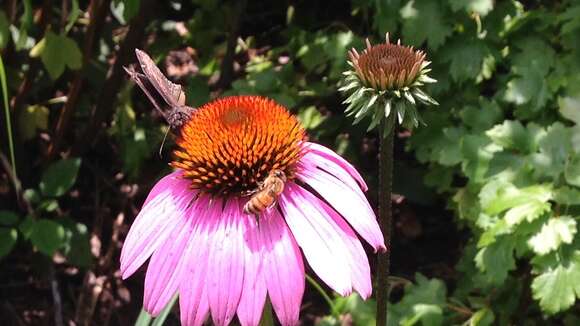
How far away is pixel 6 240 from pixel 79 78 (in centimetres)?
42

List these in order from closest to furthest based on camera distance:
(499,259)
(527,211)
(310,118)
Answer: (527,211)
(499,259)
(310,118)

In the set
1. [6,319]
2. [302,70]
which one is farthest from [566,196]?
[6,319]

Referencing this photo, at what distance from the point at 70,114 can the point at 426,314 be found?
1.00 meters

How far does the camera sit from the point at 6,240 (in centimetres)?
183

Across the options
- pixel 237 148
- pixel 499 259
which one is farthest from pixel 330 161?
pixel 499 259

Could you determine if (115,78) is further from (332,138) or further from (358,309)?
(358,309)

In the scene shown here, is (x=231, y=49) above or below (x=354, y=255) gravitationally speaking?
above

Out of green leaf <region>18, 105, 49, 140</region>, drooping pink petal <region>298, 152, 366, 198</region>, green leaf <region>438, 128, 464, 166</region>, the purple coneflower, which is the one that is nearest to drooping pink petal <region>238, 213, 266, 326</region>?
the purple coneflower

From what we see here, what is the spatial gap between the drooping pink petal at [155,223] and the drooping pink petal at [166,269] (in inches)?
0.6

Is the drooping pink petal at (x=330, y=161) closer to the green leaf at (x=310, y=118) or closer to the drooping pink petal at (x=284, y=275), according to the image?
the drooping pink petal at (x=284, y=275)

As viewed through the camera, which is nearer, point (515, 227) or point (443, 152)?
point (515, 227)

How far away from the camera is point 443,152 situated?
1.74 m

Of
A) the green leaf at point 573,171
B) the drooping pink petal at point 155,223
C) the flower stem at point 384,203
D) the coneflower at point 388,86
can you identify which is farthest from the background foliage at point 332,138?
the drooping pink petal at point 155,223

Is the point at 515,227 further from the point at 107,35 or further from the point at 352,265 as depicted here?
the point at 107,35
